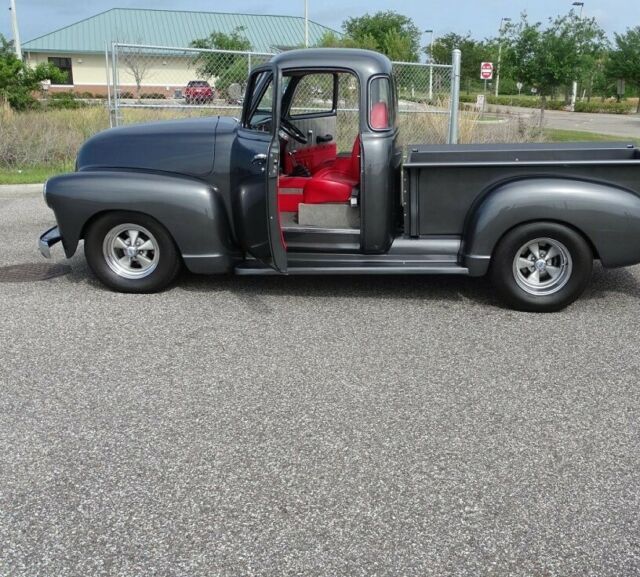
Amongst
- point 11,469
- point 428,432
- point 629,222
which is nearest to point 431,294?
point 629,222

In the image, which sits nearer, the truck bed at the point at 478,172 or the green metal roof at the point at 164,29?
the truck bed at the point at 478,172

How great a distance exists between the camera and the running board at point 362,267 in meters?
5.72

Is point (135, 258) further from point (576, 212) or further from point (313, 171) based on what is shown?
point (576, 212)

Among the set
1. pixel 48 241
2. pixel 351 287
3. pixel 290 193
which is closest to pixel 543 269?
pixel 351 287

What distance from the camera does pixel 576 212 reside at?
536cm

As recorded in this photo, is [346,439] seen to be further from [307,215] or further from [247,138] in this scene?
[247,138]

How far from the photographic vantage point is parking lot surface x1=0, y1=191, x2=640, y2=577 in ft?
9.57

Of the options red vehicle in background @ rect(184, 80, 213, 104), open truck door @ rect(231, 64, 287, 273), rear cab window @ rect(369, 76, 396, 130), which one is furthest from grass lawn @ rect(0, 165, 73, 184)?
rear cab window @ rect(369, 76, 396, 130)

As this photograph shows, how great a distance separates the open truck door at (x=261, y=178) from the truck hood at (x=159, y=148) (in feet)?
0.82

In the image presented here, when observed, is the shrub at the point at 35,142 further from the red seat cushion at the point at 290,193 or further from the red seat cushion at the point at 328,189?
the red seat cushion at the point at 328,189

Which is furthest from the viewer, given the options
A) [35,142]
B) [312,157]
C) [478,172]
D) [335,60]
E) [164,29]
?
[164,29]

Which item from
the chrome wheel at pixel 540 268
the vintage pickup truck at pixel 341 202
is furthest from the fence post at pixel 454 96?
the chrome wheel at pixel 540 268

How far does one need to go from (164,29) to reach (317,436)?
53.7 meters

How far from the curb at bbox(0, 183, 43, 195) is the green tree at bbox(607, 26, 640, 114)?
38.7 meters
